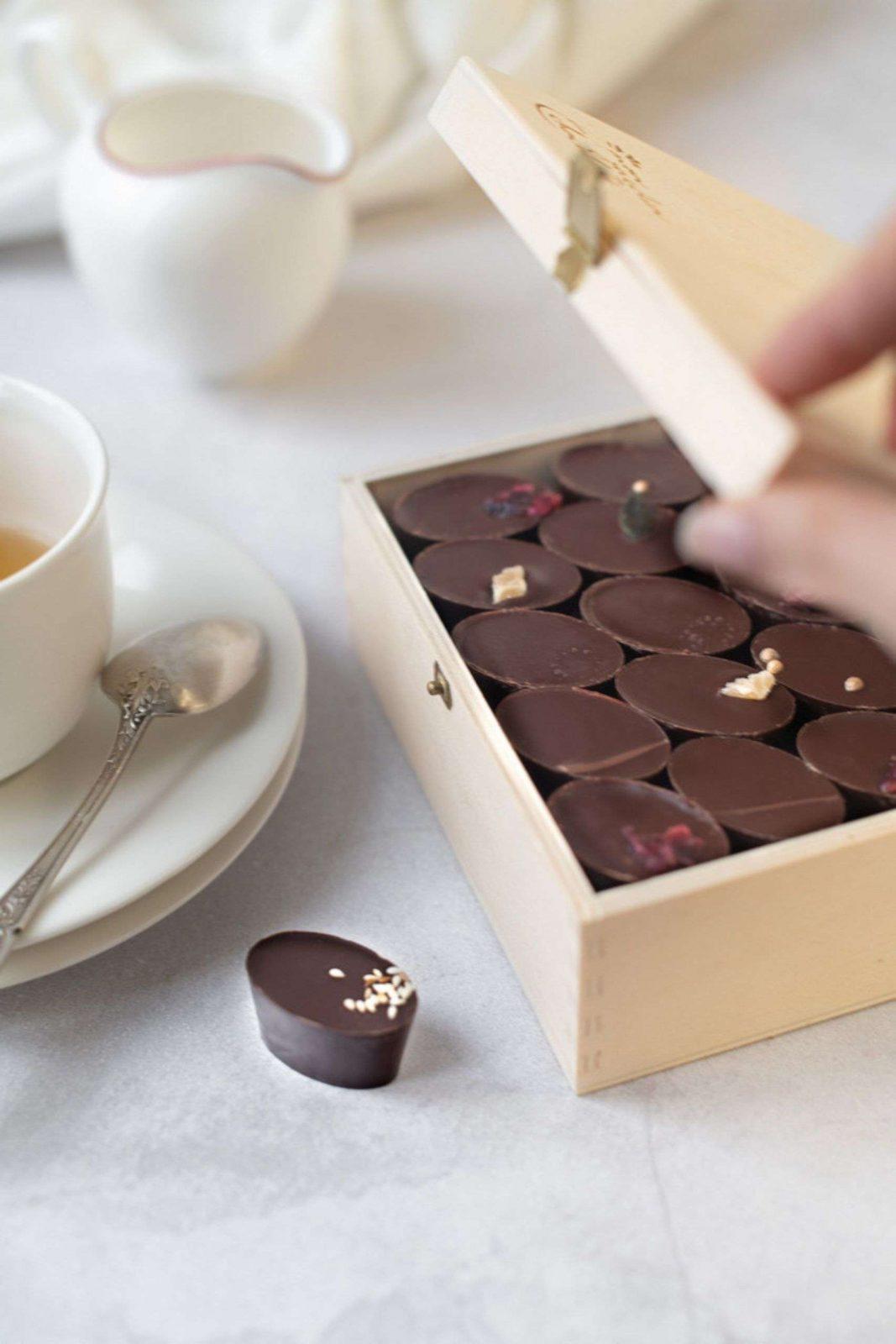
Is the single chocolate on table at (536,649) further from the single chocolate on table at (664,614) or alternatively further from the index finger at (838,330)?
the index finger at (838,330)

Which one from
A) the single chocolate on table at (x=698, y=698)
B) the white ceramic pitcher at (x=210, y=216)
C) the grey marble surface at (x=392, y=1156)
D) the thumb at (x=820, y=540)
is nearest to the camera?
the thumb at (x=820, y=540)

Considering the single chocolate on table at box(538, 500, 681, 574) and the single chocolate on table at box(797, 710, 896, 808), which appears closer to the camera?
the single chocolate on table at box(797, 710, 896, 808)

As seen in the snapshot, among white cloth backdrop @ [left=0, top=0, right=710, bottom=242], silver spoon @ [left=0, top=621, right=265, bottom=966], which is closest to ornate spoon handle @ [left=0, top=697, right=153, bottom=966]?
silver spoon @ [left=0, top=621, right=265, bottom=966]

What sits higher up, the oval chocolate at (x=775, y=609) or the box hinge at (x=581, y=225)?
the box hinge at (x=581, y=225)

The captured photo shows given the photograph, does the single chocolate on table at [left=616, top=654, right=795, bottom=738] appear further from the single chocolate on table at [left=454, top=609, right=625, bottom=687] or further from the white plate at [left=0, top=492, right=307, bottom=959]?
the white plate at [left=0, top=492, right=307, bottom=959]

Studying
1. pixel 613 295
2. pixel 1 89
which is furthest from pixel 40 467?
pixel 1 89

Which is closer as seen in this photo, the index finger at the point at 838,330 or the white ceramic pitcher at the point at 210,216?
the index finger at the point at 838,330

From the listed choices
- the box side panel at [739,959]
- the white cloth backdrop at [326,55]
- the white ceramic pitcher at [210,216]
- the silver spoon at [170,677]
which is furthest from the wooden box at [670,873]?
the white cloth backdrop at [326,55]
